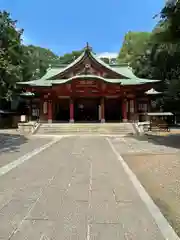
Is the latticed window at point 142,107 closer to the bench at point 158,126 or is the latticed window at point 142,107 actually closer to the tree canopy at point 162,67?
the tree canopy at point 162,67

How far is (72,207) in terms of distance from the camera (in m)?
4.34

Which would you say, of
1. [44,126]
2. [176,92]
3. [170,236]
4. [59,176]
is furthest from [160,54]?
[170,236]

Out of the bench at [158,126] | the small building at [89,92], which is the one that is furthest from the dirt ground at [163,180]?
the small building at [89,92]

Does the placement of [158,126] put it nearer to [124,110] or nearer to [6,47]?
[124,110]

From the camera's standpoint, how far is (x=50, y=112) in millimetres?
29672

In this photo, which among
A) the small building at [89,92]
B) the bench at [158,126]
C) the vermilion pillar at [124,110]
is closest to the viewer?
the bench at [158,126]

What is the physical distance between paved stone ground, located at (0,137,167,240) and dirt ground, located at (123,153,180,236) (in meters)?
0.36

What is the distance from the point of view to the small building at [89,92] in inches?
1134

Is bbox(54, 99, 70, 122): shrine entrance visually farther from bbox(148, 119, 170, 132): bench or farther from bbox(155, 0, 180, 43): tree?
bbox(155, 0, 180, 43): tree

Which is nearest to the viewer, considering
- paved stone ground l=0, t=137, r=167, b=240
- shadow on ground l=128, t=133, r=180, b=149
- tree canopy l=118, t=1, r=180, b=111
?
paved stone ground l=0, t=137, r=167, b=240

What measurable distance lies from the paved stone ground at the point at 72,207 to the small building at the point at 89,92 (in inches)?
870

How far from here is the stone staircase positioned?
81.6ft

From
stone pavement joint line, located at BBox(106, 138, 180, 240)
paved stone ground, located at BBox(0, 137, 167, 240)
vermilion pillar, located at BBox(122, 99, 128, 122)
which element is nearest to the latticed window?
vermilion pillar, located at BBox(122, 99, 128, 122)

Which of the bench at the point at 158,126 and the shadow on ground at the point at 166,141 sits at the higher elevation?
the bench at the point at 158,126
